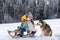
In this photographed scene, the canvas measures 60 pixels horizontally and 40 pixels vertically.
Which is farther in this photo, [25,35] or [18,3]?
[18,3]

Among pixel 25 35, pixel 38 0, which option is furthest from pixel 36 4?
pixel 25 35

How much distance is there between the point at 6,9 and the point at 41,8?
1.93 feet

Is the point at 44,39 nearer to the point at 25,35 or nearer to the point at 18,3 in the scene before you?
the point at 25,35

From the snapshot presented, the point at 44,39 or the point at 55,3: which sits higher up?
the point at 55,3

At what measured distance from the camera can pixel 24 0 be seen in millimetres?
3338

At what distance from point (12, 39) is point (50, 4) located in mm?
1896

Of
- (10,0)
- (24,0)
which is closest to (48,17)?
(24,0)

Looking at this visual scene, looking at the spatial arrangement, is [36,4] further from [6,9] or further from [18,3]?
[6,9]

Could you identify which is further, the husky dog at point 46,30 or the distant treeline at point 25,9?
Result: the distant treeline at point 25,9

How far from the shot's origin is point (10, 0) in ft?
10.7

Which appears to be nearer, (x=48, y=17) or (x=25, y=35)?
(x=25, y=35)

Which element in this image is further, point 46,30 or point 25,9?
point 25,9

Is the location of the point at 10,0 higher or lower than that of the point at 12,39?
higher

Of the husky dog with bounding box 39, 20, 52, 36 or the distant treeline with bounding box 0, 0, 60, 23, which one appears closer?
the husky dog with bounding box 39, 20, 52, 36
